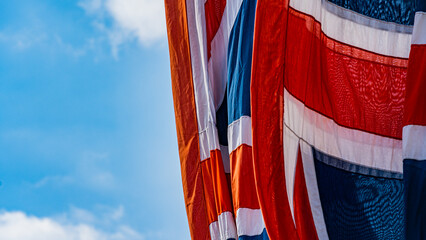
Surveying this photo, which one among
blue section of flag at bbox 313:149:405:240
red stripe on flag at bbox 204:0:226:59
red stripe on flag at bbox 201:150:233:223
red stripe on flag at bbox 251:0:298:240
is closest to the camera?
blue section of flag at bbox 313:149:405:240

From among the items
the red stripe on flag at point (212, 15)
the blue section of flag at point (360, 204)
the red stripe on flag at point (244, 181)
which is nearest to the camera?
the blue section of flag at point (360, 204)

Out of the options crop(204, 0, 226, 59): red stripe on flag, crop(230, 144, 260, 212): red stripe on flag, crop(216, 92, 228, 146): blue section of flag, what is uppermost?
crop(204, 0, 226, 59): red stripe on flag

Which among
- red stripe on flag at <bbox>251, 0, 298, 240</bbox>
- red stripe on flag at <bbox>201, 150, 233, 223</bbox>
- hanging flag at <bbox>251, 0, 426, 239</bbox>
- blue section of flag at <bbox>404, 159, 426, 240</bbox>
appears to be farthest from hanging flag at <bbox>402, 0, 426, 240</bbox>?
red stripe on flag at <bbox>201, 150, 233, 223</bbox>

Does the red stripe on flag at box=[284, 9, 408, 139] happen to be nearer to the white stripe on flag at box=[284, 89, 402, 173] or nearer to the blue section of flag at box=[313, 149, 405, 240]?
the white stripe on flag at box=[284, 89, 402, 173]

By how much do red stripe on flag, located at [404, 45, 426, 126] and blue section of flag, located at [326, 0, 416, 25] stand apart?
39cm

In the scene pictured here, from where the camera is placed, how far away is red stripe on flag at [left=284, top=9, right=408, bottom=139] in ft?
8.73

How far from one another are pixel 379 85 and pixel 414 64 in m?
0.39

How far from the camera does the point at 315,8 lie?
284 centimetres

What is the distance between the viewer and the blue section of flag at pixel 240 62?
335 cm

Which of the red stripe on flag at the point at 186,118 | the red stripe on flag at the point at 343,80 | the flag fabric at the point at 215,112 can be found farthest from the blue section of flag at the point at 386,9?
the red stripe on flag at the point at 186,118

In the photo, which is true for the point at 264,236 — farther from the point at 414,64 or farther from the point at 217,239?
the point at 414,64

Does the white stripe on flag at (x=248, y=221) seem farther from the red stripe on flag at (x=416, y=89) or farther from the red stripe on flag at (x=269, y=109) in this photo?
the red stripe on flag at (x=416, y=89)

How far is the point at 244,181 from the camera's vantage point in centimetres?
328

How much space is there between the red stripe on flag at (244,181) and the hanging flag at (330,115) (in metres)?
0.47
